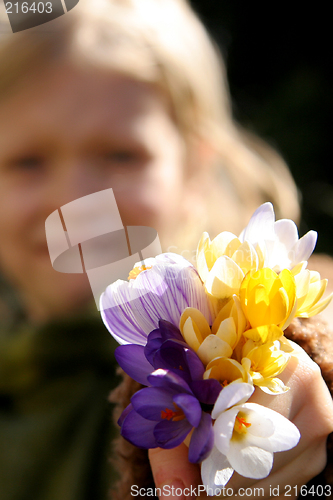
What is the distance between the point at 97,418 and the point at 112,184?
0.89 feet

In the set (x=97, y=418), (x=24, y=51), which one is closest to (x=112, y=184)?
(x=24, y=51)

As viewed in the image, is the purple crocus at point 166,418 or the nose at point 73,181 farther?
the nose at point 73,181

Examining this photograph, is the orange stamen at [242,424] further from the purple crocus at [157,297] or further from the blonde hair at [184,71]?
the blonde hair at [184,71]

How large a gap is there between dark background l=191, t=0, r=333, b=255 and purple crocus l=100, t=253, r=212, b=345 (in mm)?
743

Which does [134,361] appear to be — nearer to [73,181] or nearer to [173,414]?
[173,414]

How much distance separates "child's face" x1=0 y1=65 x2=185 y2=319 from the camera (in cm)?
37

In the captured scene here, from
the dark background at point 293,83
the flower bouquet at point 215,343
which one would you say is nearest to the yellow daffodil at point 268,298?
the flower bouquet at point 215,343

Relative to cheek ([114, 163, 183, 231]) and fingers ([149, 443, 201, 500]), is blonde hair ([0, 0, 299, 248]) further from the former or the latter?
fingers ([149, 443, 201, 500])

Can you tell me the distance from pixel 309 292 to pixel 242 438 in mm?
73

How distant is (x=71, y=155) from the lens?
37 cm

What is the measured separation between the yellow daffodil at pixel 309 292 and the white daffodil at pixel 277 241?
1cm

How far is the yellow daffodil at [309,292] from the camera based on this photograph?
17 cm

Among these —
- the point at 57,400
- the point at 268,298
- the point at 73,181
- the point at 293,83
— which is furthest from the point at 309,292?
the point at 293,83

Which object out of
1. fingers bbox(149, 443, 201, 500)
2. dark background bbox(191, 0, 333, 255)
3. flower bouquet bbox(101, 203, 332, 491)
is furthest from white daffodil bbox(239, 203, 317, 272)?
dark background bbox(191, 0, 333, 255)
